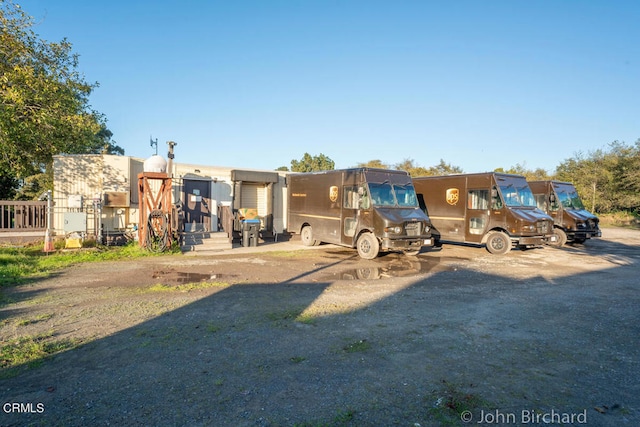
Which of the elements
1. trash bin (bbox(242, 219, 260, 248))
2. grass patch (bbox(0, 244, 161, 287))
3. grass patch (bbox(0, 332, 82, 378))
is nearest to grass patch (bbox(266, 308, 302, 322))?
grass patch (bbox(0, 332, 82, 378))

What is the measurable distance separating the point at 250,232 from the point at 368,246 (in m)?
4.84

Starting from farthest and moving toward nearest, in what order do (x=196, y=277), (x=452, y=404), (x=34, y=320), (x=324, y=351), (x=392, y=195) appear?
(x=392, y=195)
(x=196, y=277)
(x=34, y=320)
(x=324, y=351)
(x=452, y=404)

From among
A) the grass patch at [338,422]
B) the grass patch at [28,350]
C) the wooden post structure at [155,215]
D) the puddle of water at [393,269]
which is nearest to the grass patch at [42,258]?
the wooden post structure at [155,215]

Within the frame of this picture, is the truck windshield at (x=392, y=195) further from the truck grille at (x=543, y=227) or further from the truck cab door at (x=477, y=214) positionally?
the truck grille at (x=543, y=227)

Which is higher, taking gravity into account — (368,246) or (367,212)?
(367,212)

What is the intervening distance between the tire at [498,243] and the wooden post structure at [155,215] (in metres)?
11.0

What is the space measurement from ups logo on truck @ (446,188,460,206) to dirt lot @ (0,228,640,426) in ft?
20.4

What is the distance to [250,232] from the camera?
1441 cm

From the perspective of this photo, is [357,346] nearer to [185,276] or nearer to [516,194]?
[185,276]

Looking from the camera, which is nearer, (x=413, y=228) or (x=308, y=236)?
(x=413, y=228)

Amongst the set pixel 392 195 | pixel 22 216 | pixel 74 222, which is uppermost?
pixel 392 195

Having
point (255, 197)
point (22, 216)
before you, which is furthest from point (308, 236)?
point (22, 216)

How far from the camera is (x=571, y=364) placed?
163 inches

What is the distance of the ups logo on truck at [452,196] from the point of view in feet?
47.5
